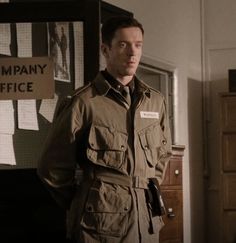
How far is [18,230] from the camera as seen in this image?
2627mm

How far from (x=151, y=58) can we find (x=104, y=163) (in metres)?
3.14

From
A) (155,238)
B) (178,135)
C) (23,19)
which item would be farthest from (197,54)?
(155,238)

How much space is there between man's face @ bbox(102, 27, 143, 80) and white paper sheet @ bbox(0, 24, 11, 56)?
0.82m

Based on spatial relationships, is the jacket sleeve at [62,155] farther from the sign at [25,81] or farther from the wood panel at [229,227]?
the wood panel at [229,227]

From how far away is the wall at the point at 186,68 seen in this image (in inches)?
199

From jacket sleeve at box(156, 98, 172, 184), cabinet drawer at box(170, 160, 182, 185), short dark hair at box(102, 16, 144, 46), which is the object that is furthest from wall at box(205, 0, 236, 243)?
short dark hair at box(102, 16, 144, 46)

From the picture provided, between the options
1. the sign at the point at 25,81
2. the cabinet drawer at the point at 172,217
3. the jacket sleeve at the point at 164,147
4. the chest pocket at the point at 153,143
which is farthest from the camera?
the cabinet drawer at the point at 172,217

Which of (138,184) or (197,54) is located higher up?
(197,54)

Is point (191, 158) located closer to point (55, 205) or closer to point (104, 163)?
point (55, 205)

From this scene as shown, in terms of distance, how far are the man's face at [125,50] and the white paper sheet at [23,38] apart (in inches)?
30.3

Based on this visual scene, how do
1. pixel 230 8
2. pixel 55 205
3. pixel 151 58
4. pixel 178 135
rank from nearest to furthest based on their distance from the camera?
pixel 55 205 → pixel 151 58 → pixel 178 135 → pixel 230 8

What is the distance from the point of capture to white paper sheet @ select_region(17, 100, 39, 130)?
2611 millimetres

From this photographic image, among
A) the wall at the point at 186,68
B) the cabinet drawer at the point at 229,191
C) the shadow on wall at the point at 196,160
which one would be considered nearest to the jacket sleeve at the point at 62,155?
the wall at the point at 186,68

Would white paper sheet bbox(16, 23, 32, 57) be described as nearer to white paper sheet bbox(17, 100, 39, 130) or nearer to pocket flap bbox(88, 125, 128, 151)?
white paper sheet bbox(17, 100, 39, 130)
